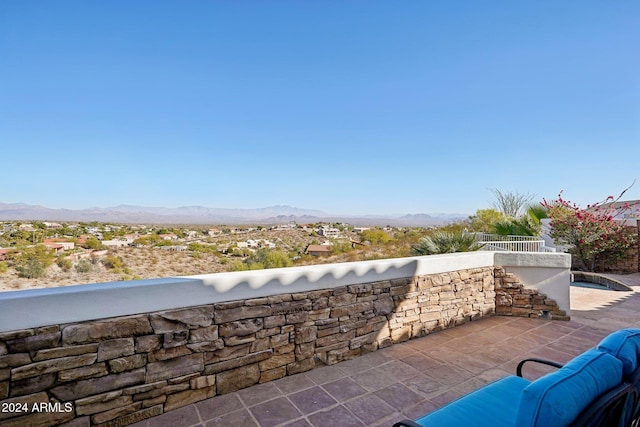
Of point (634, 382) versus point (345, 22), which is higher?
point (345, 22)

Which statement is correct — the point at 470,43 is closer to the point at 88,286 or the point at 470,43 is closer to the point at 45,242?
the point at 88,286

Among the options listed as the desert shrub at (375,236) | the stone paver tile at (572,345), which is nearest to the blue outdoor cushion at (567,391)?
the stone paver tile at (572,345)

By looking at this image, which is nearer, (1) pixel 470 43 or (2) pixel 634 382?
(2) pixel 634 382

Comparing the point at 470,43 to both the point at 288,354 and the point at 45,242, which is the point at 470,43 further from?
the point at 45,242

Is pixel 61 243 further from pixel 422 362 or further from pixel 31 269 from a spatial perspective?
pixel 422 362

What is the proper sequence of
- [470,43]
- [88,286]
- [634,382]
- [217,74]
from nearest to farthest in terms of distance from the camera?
[634,382], [88,286], [470,43], [217,74]

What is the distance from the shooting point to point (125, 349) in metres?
2.39

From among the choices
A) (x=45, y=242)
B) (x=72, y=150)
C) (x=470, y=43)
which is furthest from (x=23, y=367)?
(x=72, y=150)

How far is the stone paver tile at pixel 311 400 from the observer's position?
2.64 meters

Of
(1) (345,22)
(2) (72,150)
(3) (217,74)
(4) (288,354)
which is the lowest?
(4) (288,354)

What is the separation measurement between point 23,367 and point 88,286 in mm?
611

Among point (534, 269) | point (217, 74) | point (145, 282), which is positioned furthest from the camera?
point (217, 74)

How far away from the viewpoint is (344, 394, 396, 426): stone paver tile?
250 centimetres

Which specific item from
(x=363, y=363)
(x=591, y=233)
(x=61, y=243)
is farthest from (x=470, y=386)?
(x=591, y=233)
